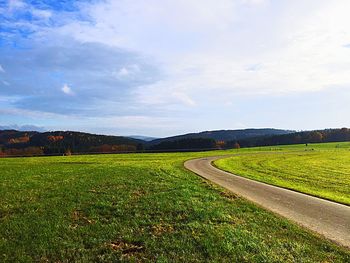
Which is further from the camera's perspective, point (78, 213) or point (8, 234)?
point (78, 213)

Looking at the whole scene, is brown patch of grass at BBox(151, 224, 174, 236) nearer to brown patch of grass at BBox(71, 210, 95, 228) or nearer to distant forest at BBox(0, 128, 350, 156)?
brown patch of grass at BBox(71, 210, 95, 228)

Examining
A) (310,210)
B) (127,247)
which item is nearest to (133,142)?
(310,210)

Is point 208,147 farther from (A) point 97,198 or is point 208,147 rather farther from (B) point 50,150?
(A) point 97,198

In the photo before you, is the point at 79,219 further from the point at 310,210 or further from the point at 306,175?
the point at 306,175

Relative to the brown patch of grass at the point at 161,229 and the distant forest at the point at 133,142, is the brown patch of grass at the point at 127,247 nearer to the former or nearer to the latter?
the brown patch of grass at the point at 161,229

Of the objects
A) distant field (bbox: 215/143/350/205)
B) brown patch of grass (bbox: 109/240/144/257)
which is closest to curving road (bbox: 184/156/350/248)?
distant field (bbox: 215/143/350/205)

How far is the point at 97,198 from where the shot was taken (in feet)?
54.3

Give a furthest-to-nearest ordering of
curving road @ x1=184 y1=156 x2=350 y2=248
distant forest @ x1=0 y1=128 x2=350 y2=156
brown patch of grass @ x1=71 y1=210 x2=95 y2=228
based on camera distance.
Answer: distant forest @ x1=0 y1=128 x2=350 y2=156
brown patch of grass @ x1=71 y1=210 x2=95 y2=228
curving road @ x1=184 y1=156 x2=350 y2=248

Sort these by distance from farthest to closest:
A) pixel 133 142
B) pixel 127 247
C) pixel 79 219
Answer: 1. pixel 133 142
2. pixel 79 219
3. pixel 127 247

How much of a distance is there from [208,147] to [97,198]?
110 metres

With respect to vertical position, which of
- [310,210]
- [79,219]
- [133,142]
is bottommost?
[310,210]

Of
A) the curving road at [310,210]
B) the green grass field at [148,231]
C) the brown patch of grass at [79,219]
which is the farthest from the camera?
the brown patch of grass at [79,219]

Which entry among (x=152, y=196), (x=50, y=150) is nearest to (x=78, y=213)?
(x=152, y=196)

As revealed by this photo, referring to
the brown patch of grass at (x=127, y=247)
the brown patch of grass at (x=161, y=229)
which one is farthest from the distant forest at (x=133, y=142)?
the brown patch of grass at (x=127, y=247)
